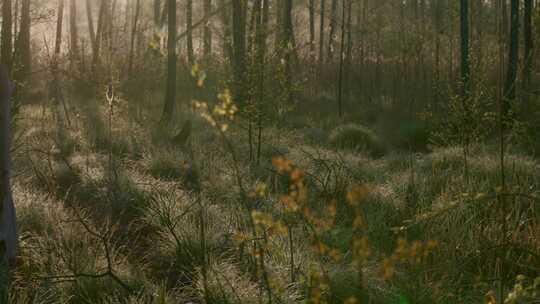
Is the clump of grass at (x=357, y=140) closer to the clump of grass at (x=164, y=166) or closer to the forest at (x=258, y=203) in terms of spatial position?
the forest at (x=258, y=203)

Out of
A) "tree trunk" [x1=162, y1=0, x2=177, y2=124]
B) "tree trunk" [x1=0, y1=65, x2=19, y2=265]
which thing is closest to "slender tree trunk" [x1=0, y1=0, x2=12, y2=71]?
"tree trunk" [x1=162, y1=0, x2=177, y2=124]

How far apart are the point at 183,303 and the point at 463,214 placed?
2.58m

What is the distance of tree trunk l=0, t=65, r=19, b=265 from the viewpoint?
322 cm

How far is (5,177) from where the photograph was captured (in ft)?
10.5

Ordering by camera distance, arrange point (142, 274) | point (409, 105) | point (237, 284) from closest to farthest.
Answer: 1. point (237, 284)
2. point (142, 274)
3. point (409, 105)

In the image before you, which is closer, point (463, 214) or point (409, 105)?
point (463, 214)

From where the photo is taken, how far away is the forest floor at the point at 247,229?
9.86ft

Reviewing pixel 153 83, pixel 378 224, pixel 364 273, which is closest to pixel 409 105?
pixel 153 83

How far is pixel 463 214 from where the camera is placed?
4.69 meters

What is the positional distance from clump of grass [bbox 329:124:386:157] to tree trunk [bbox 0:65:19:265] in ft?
23.2

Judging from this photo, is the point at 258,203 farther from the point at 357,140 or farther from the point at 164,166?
the point at 357,140

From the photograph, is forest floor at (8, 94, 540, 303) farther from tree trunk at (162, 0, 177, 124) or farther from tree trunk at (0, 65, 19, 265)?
tree trunk at (162, 0, 177, 124)

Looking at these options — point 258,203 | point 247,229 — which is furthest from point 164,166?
point 247,229

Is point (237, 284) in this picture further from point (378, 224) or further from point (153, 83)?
point (153, 83)
